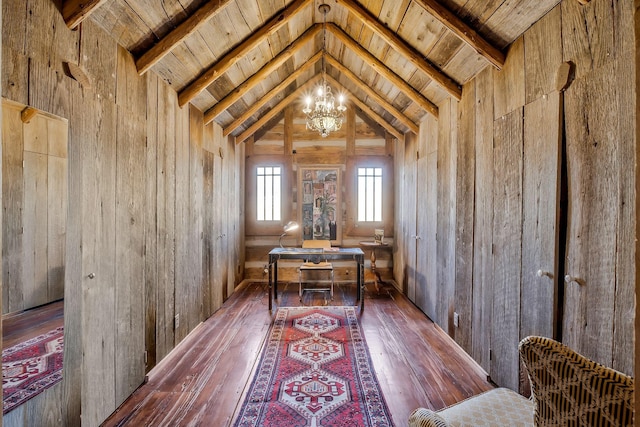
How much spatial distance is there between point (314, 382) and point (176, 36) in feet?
9.96

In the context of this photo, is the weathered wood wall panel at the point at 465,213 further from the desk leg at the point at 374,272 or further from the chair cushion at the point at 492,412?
the desk leg at the point at 374,272

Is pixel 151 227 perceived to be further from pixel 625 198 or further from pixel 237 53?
pixel 625 198

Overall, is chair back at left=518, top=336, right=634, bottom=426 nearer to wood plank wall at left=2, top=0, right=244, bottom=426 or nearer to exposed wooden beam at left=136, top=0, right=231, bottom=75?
wood plank wall at left=2, top=0, right=244, bottom=426

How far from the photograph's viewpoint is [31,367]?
1.72m

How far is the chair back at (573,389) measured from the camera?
3.26 ft

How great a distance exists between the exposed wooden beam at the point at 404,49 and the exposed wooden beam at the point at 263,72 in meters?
0.80

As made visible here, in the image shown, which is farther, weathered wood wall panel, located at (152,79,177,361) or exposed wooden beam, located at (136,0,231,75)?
weathered wood wall panel, located at (152,79,177,361)

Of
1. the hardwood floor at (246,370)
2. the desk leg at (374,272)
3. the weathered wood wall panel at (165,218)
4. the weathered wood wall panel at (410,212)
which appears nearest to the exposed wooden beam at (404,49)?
the weathered wood wall panel at (410,212)

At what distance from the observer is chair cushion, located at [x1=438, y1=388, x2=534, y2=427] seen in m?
1.53

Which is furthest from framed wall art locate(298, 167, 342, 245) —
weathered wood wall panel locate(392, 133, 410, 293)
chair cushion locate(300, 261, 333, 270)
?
weathered wood wall panel locate(392, 133, 410, 293)

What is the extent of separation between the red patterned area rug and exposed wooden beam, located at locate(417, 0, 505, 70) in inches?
132

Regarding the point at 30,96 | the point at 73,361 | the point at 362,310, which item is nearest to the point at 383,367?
the point at 362,310

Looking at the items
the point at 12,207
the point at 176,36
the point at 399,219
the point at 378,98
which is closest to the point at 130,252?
the point at 12,207

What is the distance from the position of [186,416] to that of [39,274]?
134 centimetres
